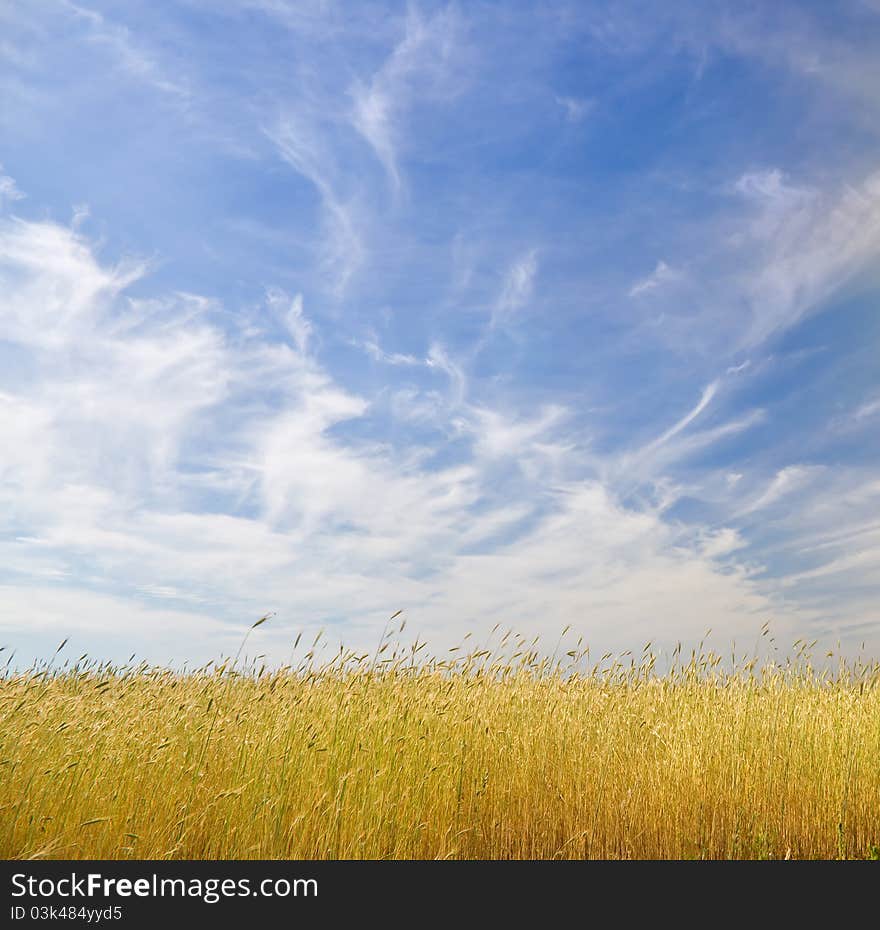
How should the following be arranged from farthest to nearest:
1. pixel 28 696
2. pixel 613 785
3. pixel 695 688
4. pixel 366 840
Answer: pixel 695 688 → pixel 28 696 → pixel 613 785 → pixel 366 840

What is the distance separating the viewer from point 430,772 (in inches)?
209

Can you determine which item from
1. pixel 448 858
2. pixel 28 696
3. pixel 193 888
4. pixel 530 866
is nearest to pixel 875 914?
pixel 530 866

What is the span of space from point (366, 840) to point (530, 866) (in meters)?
1.08

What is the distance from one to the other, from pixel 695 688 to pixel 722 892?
152 inches

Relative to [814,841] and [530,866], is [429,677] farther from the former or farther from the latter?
[814,841]

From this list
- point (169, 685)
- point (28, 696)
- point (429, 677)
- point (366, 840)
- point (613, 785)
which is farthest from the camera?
point (169, 685)

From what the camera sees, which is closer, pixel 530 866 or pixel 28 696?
pixel 530 866

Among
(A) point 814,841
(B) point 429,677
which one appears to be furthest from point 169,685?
(A) point 814,841

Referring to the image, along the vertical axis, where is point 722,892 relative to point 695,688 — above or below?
below

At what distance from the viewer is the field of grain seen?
4797 mm

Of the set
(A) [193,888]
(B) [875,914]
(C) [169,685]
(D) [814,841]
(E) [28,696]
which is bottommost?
(A) [193,888]

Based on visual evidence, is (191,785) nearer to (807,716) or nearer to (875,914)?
(875,914)

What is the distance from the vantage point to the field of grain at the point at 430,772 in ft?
15.7

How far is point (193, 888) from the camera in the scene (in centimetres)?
400
